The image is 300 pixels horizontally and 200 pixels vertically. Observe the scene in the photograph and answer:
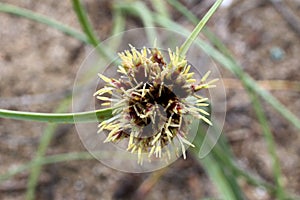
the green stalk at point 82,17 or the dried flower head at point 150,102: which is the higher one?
the green stalk at point 82,17

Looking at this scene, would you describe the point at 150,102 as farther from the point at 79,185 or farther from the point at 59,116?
the point at 79,185

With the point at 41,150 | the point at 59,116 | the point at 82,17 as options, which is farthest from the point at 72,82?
the point at 59,116

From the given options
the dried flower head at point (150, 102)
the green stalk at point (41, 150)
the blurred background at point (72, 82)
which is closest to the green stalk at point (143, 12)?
the blurred background at point (72, 82)

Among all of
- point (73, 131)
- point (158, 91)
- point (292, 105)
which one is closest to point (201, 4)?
point (292, 105)

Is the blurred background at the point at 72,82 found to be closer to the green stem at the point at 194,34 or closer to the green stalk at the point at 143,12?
the green stalk at the point at 143,12

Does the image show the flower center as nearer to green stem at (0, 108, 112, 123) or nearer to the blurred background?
green stem at (0, 108, 112, 123)

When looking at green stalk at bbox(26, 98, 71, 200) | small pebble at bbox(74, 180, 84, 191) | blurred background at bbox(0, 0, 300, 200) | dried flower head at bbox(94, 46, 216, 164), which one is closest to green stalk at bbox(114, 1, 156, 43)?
blurred background at bbox(0, 0, 300, 200)
